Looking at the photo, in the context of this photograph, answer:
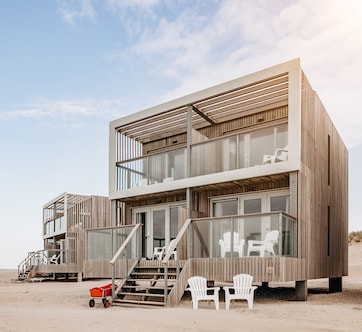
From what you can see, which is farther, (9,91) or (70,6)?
(9,91)

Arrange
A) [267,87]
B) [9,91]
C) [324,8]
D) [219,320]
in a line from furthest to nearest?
→ [9,91] < [324,8] < [267,87] < [219,320]

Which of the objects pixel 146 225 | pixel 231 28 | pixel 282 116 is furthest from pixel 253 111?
pixel 146 225

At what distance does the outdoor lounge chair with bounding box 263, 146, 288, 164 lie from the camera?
44.4ft

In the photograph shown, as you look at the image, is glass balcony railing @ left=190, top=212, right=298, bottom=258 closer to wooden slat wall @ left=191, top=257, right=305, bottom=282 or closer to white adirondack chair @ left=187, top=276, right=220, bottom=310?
A: wooden slat wall @ left=191, top=257, right=305, bottom=282

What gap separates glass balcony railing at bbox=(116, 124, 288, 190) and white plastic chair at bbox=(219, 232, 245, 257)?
257cm

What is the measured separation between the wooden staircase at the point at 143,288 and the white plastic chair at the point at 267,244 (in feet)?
8.17

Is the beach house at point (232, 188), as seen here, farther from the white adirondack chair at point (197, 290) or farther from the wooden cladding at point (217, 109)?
the white adirondack chair at point (197, 290)

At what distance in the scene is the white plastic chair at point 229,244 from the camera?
12.4m

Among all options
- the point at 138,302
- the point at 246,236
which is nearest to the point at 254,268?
the point at 246,236

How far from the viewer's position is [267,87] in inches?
570

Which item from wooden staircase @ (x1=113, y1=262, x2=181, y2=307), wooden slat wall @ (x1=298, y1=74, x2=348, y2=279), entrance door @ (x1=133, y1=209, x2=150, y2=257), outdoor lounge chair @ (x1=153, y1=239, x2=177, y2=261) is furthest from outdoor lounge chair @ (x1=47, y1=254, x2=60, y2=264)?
wooden slat wall @ (x1=298, y1=74, x2=348, y2=279)

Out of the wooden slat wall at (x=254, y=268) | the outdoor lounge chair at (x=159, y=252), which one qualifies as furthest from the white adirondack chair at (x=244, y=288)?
the outdoor lounge chair at (x=159, y=252)

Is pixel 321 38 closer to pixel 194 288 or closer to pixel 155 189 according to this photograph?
pixel 155 189

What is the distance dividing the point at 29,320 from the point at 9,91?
13.3 m
